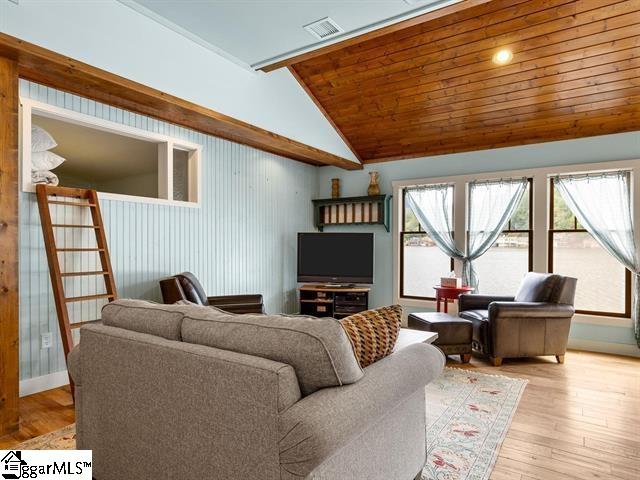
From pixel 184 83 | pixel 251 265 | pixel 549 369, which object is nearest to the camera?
pixel 184 83

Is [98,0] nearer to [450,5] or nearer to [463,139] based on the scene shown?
Answer: [450,5]

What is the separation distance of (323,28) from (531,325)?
11.1 feet

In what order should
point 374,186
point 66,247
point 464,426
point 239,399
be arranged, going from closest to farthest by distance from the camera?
1. point 239,399
2. point 464,426
3. point 66,247
4. point 374,186

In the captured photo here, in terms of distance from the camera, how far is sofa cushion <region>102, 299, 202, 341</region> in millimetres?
1722

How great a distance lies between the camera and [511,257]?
200 inches

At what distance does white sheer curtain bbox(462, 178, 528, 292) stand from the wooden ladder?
4.19m

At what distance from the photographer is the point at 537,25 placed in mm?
3512

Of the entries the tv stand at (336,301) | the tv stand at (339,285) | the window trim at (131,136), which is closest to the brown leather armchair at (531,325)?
the tv stand at (336,301)

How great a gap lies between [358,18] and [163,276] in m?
3.07

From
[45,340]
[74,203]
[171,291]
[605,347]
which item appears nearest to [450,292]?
[605,347]

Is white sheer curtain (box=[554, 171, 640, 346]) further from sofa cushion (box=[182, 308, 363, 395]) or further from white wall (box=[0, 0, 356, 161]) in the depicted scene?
sofa cushion (box=[182, 308, 363, 395])

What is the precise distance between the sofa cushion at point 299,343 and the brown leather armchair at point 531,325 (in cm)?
298

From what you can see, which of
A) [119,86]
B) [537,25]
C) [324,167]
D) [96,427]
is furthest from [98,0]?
[324,167]

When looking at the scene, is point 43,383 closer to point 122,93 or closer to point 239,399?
point 122,93
